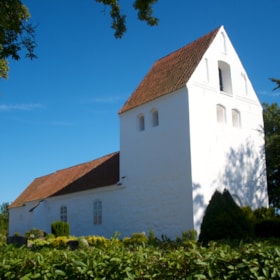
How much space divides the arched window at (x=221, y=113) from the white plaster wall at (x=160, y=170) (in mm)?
2320

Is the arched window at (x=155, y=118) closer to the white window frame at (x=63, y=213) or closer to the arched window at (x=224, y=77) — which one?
the arched window at (x=224, y=77)

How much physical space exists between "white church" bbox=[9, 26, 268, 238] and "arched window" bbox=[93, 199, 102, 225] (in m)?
0.05

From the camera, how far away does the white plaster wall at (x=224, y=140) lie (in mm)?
16264

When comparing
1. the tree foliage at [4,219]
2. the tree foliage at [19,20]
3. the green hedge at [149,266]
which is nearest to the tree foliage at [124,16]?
the tree foliage at [19,20]

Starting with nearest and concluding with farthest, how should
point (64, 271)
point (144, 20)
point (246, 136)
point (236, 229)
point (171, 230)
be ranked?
point (64, 271) → point (144, 20) → point (236, 229) → point (171, 230) → point (246, 136)

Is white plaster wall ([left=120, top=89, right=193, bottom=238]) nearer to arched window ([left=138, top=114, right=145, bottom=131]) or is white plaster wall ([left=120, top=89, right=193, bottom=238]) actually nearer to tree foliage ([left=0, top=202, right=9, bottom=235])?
arched window ([left=138, top=114, right=145, bottom=131])

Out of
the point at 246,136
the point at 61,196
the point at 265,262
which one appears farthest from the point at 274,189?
the point at 265,262

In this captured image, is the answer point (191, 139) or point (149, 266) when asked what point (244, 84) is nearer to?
point (191, 139)

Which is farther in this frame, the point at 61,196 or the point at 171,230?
the point at 61,196

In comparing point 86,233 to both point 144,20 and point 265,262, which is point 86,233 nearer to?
point 144,20

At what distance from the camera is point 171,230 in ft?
53.3

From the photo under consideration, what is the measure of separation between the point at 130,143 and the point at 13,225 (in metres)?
16.1

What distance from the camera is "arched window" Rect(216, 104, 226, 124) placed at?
18.0m

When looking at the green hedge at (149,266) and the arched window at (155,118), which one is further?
the arched window at (155,118)
